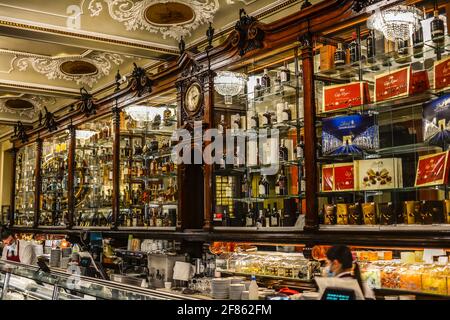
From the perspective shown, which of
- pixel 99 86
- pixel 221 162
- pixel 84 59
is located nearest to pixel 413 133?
pixel 221 162

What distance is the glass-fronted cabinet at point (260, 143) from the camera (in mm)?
5191

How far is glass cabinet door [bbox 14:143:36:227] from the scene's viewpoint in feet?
38.5

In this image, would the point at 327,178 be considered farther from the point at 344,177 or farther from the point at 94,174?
the point at 94,174

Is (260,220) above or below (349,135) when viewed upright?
below

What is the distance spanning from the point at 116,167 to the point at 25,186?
16.7 feet

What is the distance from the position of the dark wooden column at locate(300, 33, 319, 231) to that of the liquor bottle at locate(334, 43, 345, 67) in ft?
0.71

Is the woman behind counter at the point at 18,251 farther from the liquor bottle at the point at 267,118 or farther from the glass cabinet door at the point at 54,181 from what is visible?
the liquor bottle at the point at 267,118

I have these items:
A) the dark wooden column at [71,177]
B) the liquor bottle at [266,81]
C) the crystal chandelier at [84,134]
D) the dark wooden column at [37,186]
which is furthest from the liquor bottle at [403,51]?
the dark wooden column at [37,186]

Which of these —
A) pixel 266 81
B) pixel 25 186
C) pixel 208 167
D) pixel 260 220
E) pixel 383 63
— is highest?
pixel 266 81

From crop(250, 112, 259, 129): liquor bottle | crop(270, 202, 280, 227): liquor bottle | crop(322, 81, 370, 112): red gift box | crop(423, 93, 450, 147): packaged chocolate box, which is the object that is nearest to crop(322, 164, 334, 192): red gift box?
crop(322, 81, 370, 112): red gift box

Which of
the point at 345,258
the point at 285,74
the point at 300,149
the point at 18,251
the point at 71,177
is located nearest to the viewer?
the point at 345,258

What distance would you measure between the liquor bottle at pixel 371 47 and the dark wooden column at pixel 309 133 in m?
0.52

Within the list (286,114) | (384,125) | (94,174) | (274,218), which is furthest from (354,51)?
(94,174)

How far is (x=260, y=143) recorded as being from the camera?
221 inches
